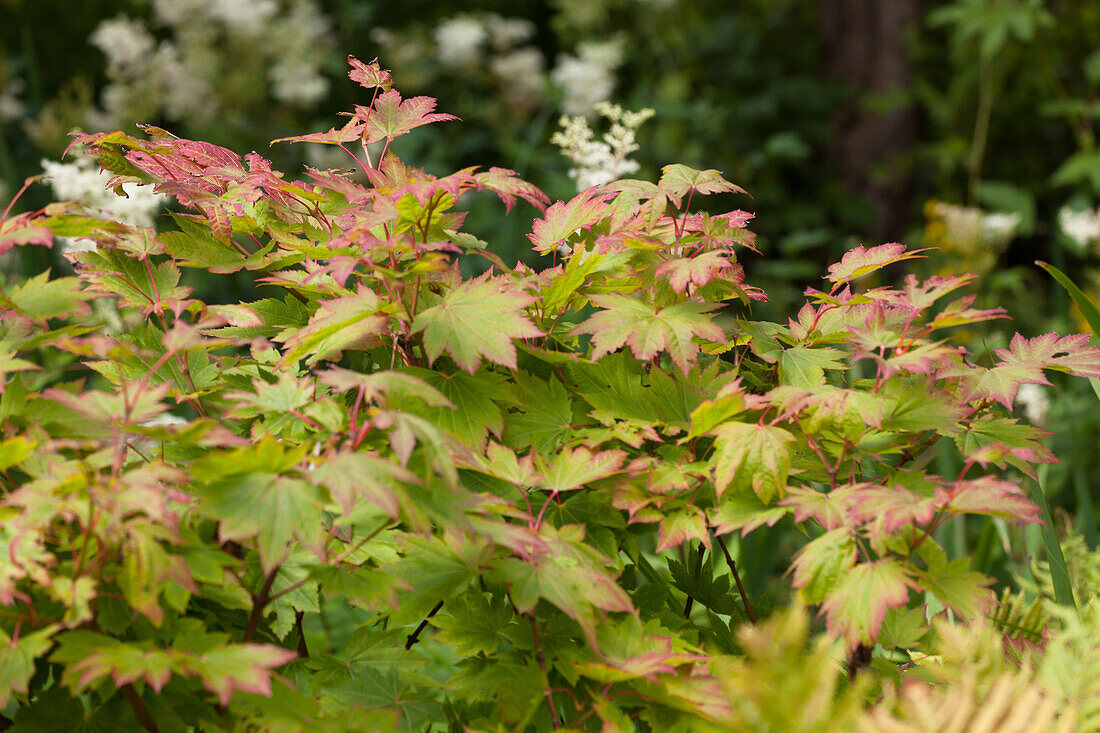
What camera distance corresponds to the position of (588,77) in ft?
12.0

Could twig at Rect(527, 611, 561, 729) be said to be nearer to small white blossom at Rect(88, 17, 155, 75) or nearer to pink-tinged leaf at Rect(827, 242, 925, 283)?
pink-tinged leaf at Rect(827, 242, 925, 283)

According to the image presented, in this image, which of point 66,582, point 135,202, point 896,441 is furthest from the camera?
point 135,202

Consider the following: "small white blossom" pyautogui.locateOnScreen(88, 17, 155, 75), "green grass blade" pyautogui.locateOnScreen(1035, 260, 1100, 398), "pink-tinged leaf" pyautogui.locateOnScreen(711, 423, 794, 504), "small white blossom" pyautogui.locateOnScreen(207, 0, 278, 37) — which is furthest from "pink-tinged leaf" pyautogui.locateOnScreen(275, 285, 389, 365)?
"small white blossom" pyautogui.locateOnScreen(207, 0, 278, 37)

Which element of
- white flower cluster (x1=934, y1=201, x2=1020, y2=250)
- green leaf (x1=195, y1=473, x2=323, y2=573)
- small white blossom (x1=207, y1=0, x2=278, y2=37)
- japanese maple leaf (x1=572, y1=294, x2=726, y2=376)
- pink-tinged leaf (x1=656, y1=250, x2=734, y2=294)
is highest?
small white blossom (x1=207, y1=0, x2=278, y2=37)

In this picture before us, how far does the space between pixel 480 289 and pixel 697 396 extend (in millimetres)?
279

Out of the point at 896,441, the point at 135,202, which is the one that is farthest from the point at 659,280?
the point at 135,202

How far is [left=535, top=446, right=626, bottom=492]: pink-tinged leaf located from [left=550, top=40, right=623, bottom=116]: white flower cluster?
3.03 meters

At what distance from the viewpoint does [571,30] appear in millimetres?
4383

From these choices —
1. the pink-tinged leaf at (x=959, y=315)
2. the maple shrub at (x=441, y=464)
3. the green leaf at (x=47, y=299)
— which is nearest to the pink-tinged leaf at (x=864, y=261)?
the maple shrub at (x=441, y=464)

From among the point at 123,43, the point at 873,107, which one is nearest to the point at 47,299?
the point at 123,43

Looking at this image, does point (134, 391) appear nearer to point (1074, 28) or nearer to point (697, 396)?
point (697, 396)

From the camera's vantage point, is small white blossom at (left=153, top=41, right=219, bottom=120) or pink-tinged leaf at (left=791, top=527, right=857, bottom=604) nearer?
pink-tinged leaf at (left=791, top=527, right=857, bottom=604)

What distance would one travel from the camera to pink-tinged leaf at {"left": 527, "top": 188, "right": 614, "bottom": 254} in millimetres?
1044

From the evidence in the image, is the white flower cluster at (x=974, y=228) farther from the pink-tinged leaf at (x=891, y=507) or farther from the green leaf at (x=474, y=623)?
the green leaf at (x=474, y=623)
